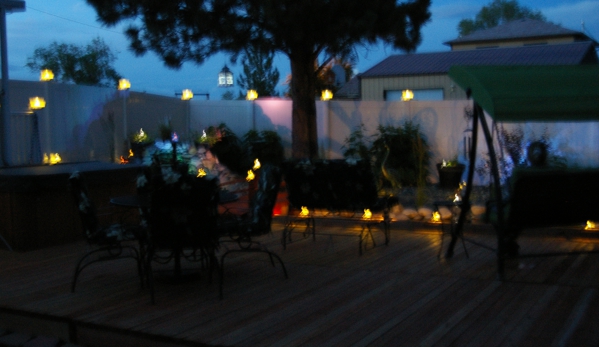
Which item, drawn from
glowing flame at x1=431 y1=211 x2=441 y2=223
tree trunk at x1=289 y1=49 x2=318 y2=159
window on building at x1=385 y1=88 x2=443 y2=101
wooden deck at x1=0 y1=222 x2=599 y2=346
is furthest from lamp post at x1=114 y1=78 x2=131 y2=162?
window on building at x1=385 y1=88 x2=443 y2=101

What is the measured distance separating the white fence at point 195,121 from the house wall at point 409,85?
212 inches

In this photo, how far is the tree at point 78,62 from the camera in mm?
29859

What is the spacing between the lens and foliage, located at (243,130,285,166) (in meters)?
12.7

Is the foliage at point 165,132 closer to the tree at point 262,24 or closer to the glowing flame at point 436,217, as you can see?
the tree at point 262,24

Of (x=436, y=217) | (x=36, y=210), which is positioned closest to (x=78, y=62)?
(x=36, y=210)

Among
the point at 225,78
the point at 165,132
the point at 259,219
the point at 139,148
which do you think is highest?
the point at 225,78

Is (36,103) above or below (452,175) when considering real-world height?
above

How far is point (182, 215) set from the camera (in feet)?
15.6

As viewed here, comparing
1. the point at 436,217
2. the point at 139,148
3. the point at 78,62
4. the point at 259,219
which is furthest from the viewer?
the point at 78,62

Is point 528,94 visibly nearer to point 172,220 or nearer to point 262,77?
point 172,220

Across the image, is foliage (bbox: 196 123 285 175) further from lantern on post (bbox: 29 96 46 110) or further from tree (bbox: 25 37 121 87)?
tree (bbox: 25 37 121 87)

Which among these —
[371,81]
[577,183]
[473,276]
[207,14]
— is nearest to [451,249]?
[473,276]

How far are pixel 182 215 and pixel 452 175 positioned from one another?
8051 mm

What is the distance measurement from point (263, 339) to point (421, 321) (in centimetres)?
105
